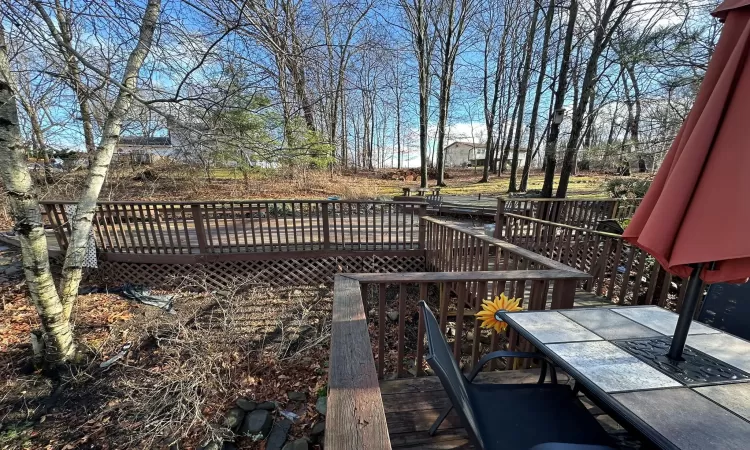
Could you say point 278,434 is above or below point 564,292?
below

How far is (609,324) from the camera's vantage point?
177cm

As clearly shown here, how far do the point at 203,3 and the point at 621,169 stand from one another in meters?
11.0

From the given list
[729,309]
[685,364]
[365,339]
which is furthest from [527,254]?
[365,339]

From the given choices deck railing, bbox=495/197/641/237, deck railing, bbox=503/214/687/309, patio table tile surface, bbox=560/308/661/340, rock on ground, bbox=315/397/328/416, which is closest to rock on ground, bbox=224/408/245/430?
rock on ground, bbox=315/397/328/416

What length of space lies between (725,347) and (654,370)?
60 cm

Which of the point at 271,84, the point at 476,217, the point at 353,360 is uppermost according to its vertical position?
the point at 271,84

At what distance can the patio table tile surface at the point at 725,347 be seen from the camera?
1426mm

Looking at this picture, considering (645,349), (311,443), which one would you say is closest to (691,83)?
(645,349)

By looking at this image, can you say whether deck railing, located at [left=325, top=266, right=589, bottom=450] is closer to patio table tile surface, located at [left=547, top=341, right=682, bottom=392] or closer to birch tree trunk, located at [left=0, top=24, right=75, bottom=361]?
patio table tile surface, located at [left=547, top=341, right=682, bottom=392]

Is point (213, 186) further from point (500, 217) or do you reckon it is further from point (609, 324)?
point (609, 324)

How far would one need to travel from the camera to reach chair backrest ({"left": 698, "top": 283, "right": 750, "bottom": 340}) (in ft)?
6.56

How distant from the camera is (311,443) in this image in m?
2.97

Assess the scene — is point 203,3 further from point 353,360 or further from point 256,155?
point 353,360

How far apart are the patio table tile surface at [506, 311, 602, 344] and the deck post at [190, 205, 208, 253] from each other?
5632mm
